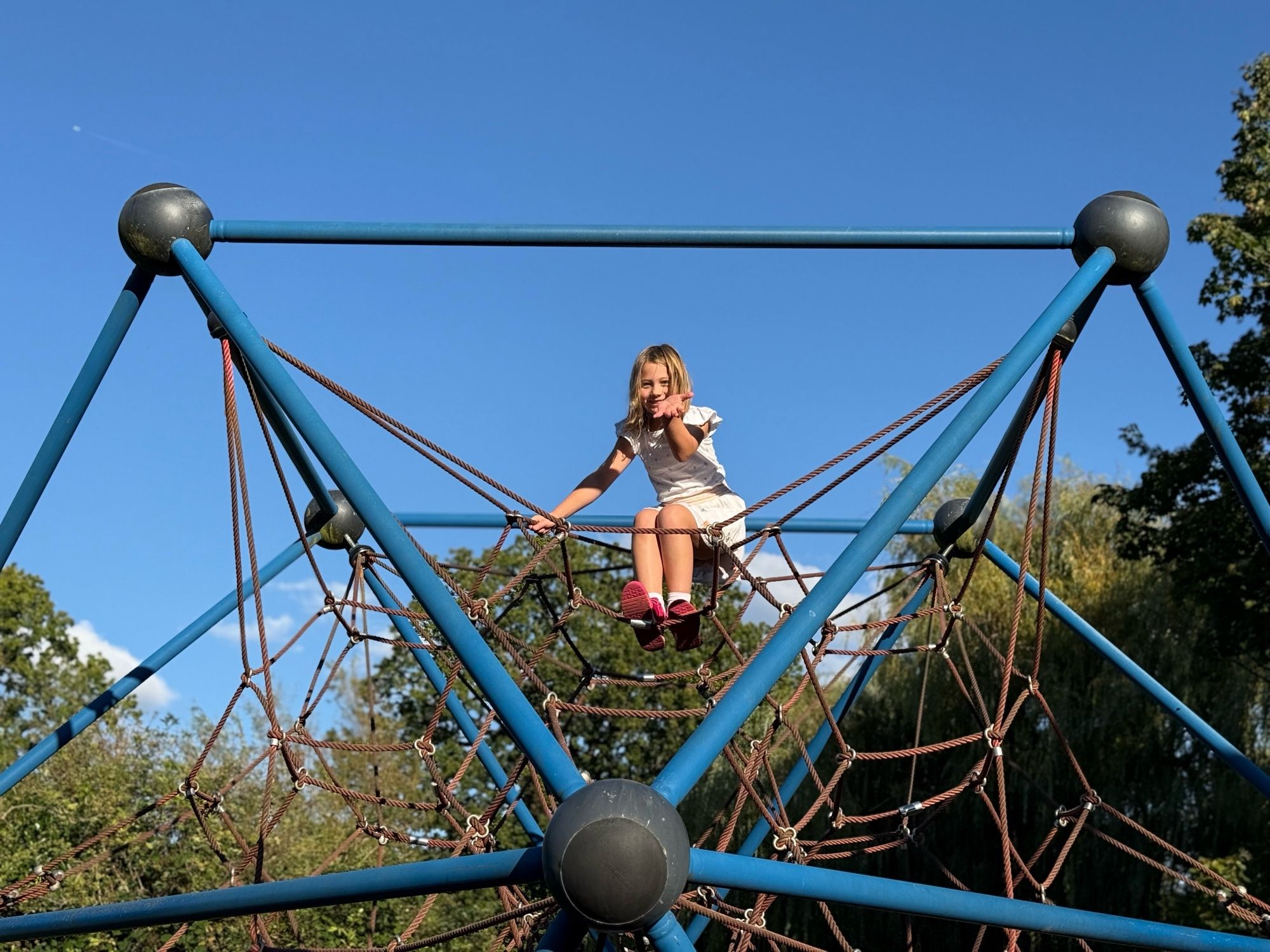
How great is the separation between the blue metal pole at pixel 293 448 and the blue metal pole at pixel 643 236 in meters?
0.39

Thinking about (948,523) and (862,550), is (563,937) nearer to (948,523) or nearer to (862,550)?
(862,550)

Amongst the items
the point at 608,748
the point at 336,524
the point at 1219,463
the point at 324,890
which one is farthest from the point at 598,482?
the point at 608,748

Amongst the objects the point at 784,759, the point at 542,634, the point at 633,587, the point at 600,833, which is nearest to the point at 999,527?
the point at 784,759

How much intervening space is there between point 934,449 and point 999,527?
11734mm

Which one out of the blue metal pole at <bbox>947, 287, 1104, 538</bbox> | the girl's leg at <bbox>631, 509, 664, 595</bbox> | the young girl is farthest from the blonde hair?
the blue metal pole at <bbox>947, 287, 1104, 538</bbox>

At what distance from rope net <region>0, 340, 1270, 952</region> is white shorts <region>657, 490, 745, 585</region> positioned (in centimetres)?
4

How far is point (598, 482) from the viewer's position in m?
5.29

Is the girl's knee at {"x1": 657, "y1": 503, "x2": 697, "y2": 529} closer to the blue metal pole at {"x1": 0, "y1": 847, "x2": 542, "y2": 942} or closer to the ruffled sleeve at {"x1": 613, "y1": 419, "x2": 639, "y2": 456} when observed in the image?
the ruffled sleeve at {"x1": 613, "y1": 419, "x2": 639, "y2": 456}

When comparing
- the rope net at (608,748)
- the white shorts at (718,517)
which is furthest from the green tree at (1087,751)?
the white shorts at (718,517)

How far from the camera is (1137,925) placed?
3.05 meters

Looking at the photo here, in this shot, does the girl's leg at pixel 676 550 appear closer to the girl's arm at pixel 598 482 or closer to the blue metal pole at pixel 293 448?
the girl's arm at pixel 598 482

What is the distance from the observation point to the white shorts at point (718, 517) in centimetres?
502

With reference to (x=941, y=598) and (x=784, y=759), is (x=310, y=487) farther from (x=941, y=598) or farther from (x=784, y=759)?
(x=784, y=759)

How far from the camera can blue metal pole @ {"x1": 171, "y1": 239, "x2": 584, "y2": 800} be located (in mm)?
2619
